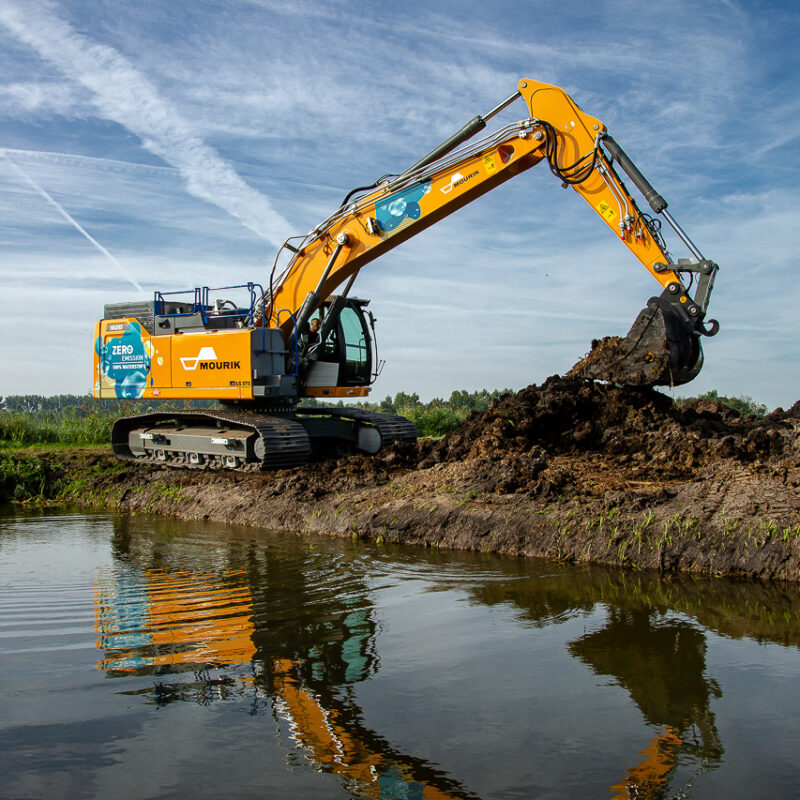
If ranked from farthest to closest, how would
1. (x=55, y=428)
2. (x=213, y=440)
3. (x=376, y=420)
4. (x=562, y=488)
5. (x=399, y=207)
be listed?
1. (x=55, y=428)
2. (x=376, y=420)
3. (x=213, y=440)
4. (x=399, y=207)
5. (x=562, y=488)

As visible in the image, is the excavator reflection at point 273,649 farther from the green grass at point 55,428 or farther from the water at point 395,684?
the green grass at point 55,428

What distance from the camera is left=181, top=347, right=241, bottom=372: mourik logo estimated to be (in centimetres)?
1223

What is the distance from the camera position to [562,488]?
8.42 meters

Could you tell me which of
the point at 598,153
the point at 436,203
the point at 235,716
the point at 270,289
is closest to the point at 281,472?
the point at 270,289

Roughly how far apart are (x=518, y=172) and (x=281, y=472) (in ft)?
17.1

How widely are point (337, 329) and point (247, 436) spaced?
2413 millimetres

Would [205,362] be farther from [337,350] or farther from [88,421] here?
[88,421]

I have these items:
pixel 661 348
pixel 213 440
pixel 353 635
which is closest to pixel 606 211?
pixel 661 348

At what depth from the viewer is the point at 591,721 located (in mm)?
3715

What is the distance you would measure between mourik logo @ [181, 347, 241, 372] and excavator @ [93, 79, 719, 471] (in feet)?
0.06

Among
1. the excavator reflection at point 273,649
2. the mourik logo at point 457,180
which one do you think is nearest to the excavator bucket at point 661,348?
the mourik logo at point 457,180

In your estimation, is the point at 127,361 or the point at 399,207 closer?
the point at 399,207

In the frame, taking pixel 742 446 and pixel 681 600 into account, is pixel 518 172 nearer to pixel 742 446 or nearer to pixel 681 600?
pixel 742 446

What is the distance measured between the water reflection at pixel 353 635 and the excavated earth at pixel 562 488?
0.48 meters
